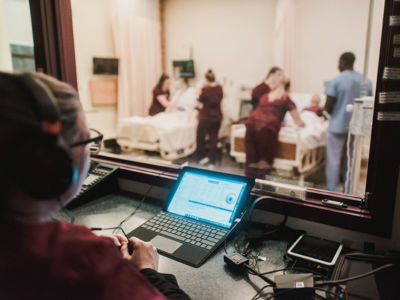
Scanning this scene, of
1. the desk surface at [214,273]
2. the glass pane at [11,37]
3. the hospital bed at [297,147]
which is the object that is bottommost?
the hospital bed at [297,147]

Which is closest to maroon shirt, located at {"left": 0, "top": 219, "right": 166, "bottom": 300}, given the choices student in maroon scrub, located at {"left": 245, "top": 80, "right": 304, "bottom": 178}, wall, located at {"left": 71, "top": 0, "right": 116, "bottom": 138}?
student in maroon scrub, located at {"left": 245, "top": 80, "right": 304, "bottom": 178}

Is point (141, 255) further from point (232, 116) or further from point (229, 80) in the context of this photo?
point (229, 80)

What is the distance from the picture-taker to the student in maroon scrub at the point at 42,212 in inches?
17.3

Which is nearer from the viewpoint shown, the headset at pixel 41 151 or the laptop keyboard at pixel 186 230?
the headset at pixel 41 151

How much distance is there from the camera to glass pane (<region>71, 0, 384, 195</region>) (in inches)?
121

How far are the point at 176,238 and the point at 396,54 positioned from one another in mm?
762

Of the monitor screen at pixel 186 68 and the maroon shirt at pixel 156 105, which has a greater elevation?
the monitor screen at pixel 186 68

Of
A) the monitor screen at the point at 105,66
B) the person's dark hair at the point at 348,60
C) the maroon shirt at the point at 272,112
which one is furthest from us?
the monitor screen at the point at 105,66

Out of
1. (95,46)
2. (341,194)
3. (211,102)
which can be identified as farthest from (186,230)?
(95,46)

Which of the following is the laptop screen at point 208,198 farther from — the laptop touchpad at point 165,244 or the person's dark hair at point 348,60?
the person's dark hair at point 348,60

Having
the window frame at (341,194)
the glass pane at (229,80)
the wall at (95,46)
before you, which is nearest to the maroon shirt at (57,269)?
the window frame at (341,194)

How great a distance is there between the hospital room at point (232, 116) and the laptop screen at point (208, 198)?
0.4 inches

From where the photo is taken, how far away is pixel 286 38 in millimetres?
4309

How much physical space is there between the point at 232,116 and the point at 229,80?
706mm
